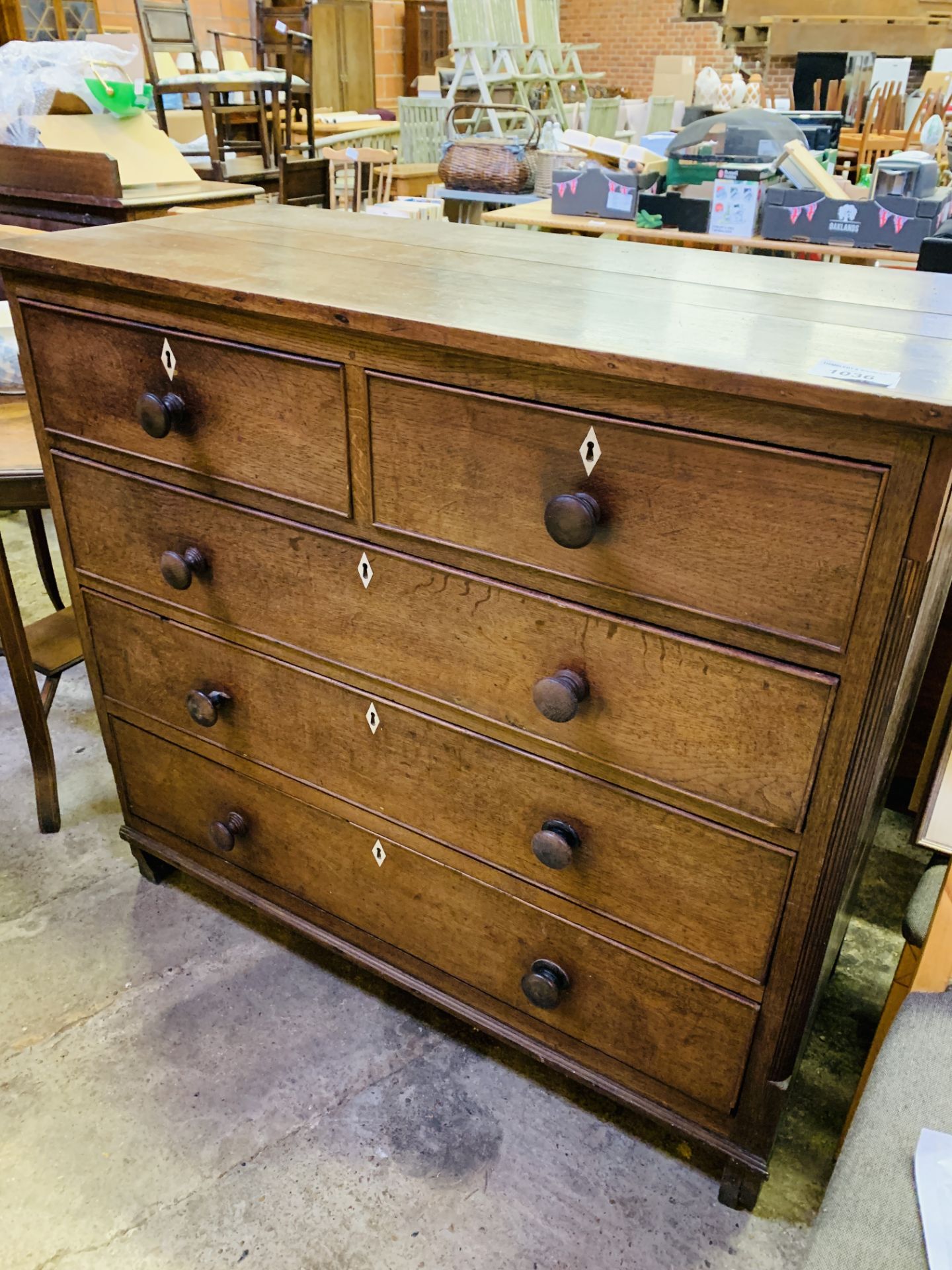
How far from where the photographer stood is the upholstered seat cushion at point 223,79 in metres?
5.58

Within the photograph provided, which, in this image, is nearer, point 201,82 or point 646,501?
point 646,501

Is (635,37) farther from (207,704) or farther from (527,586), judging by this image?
(527,586)

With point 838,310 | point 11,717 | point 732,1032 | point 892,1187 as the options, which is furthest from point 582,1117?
point 11,717

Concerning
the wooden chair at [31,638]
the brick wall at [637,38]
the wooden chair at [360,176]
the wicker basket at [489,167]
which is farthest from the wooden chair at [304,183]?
the brick wall at [637,38]

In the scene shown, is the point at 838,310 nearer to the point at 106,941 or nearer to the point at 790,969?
the point at 790,969

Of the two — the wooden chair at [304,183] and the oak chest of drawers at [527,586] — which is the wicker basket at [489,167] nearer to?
the wooden chair at [304,183]

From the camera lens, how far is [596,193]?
3.44 m

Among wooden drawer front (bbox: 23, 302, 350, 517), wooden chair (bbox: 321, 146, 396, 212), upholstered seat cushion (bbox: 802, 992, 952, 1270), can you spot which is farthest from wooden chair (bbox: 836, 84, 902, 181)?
upholstered seat cushion (bbox: 802, 992, 952, 1270)

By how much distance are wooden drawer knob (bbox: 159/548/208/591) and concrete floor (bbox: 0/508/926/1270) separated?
763mm

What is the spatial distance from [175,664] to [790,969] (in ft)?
3.32

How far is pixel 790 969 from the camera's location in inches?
41.9

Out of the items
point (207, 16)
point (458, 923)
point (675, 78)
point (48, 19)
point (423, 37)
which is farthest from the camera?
point (423, 37)

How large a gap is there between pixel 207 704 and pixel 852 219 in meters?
2.68

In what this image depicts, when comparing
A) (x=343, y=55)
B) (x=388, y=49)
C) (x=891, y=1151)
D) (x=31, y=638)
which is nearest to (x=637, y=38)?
(x=388, y=49)
